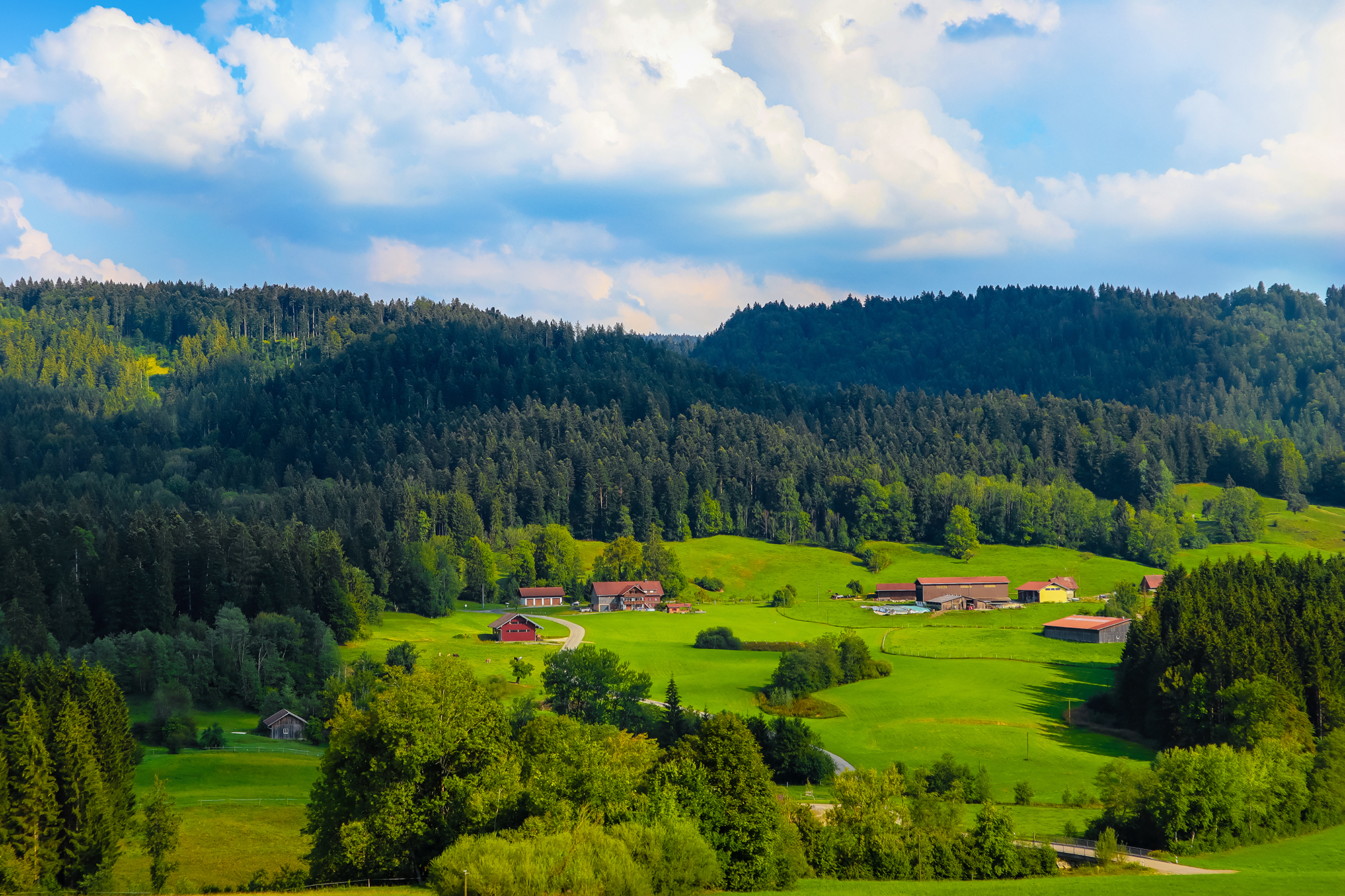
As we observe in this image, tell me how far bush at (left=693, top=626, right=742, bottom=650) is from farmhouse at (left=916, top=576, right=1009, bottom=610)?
138 feet

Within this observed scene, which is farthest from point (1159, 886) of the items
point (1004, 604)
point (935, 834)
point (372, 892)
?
point (1004, 604)

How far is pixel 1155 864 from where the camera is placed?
49469mm

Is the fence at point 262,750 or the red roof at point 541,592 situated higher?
the red roof at point 541,592

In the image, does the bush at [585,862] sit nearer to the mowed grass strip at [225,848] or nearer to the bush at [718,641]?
the mowed grass strip at [225,848]

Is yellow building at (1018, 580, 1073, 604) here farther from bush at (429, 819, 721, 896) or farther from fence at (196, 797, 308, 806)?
bush at (429, 819, 721, 896)

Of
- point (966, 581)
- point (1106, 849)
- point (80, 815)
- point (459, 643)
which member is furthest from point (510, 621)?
point (1106, 849)

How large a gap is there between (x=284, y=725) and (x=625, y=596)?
6935cm

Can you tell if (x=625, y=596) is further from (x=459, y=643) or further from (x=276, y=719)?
(x=276, y=719)

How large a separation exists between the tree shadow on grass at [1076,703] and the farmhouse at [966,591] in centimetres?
4387

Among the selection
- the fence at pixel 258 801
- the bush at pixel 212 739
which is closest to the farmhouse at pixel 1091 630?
the fence at pixel 258 801

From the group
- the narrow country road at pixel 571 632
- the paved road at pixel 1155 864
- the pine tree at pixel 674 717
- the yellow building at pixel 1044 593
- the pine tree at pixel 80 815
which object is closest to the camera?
the pine tree at pixel 80 815

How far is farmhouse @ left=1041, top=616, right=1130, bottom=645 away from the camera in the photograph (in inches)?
4542

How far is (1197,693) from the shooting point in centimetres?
7825

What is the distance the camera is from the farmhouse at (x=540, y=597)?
148000 millimetres
